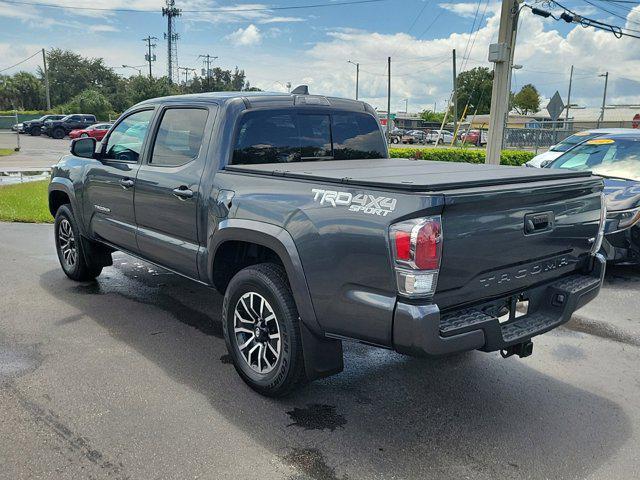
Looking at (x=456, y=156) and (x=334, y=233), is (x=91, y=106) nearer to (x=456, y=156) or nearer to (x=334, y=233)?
(x=456, y=156)

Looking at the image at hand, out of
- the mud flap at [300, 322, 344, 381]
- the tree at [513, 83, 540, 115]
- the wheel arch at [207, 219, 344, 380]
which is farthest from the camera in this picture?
the tree at [513, 83, 540, 115]

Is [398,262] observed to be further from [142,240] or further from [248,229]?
[142,240]

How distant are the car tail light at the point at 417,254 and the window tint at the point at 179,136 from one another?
206 cm

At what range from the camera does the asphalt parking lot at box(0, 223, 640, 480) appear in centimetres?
297

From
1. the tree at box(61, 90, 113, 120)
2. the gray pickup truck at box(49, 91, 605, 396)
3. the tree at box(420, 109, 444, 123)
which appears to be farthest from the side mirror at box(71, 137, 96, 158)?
the tree at box(420, 109, 444, 123)

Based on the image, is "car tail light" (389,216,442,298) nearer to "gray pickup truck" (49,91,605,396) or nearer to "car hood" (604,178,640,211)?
"gray pickup truck" (49,91,605,396)

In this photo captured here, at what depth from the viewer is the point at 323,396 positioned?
3770mm

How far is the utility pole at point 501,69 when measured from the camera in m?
12.7

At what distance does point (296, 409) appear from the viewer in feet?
11.7

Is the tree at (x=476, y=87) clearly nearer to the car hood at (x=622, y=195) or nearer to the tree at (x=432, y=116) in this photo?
the tree at (x=432, y=116)

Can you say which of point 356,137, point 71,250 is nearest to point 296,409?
point 356,137

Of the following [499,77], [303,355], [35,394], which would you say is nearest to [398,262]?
[303,355]

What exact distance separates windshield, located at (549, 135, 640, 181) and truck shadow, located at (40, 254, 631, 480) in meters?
4.40

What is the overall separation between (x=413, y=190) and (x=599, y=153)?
652 centimetres
